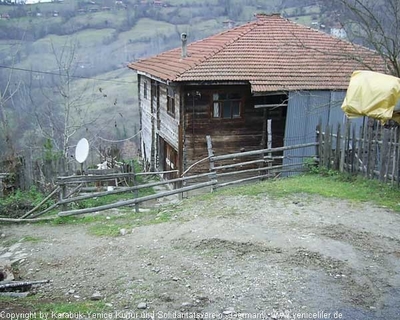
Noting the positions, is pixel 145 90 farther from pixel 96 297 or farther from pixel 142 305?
pixel 142 305

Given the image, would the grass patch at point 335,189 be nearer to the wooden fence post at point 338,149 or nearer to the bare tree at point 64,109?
the wooden fence post at point 338,149

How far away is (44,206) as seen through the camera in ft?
34.6

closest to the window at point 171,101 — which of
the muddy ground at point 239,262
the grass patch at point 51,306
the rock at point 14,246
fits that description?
the muddy ground at point 239,262

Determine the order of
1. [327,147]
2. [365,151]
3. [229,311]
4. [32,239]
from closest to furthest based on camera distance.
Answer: [229,311]
[32,239]
[365,151]
[327,147]

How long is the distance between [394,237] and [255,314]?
10.5 feet

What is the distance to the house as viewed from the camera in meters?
12.7

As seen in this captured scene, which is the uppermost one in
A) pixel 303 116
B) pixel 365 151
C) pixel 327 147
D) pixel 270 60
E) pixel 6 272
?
pixel 270 60

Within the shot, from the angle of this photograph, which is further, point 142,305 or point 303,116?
point 303,116

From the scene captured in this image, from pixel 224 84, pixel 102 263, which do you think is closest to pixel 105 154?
pixel 224 84

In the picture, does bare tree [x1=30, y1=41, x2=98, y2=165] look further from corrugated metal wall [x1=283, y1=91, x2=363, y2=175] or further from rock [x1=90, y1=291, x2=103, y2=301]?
rock [x1=90, y1=291, x2=103, y2=301]

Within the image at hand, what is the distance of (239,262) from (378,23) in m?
7.53

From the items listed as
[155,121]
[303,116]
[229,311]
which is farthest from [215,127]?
[229,311]

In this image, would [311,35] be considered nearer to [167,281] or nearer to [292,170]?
[292,170]

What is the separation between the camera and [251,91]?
1229 cm
